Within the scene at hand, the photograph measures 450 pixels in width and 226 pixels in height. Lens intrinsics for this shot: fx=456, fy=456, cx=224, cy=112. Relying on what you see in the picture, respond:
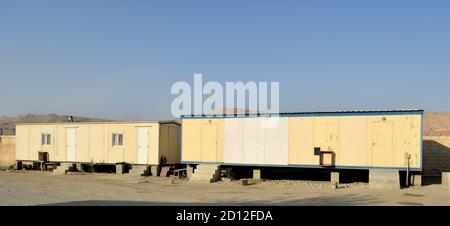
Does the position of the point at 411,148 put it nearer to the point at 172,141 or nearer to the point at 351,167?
the point at 351,167

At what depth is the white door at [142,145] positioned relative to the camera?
94.5 ft

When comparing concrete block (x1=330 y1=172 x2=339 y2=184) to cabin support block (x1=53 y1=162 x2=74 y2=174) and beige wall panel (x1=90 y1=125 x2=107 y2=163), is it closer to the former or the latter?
beige wall panel (x1=90 y1=125 x2=107 y2=163)

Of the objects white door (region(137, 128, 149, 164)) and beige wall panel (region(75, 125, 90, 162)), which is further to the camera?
beige wall panel (region(75, 125, 90, 162))

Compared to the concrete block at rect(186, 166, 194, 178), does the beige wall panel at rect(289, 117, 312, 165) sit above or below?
above

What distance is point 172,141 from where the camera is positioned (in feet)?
98.8

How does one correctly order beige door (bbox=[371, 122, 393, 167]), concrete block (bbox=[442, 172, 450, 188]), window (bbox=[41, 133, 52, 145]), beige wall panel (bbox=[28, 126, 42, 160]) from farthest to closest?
beige wall panel (bbox=[28, 126, 42, 160]) < window (bbox=[41, 133, 52, 145]) < beige door (bbox=[371, 122, 393, 167]) < concrete block (bbox=[442, 172, 450, 188])

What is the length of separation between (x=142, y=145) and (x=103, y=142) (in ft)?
10.3

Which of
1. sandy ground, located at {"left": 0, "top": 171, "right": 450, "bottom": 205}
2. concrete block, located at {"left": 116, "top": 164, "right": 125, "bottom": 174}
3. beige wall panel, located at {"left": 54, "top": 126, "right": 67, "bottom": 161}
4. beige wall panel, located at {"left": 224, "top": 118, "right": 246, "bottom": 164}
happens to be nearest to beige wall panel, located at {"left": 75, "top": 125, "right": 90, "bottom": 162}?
beige wall panel, located at {"left": 54, "top": 126, "right": 67, "bottom": 161}

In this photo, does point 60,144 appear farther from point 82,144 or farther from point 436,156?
point 436,156

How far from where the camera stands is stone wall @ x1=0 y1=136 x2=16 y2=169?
37594 mm

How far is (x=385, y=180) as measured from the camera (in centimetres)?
2159

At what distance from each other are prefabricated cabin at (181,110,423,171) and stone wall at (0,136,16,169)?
18591 millimetres

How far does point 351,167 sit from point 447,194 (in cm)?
470

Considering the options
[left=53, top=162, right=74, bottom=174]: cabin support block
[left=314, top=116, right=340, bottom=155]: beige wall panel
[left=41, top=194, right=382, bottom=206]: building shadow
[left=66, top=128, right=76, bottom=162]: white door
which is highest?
[left=314, top=116, right=340, bottom=155]: beige wall panel
